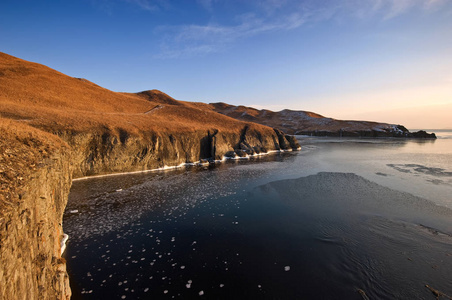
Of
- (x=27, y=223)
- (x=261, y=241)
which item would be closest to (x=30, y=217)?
(x=27, y=223)

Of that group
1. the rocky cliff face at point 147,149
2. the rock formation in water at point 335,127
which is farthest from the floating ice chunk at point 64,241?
the rock formation in water at point 335,127

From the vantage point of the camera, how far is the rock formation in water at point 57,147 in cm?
636

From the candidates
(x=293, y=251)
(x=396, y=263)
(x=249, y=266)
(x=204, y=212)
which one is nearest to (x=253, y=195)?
(x=204, y=212)

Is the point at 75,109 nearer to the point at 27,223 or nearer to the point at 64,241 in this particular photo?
the point at 64,241

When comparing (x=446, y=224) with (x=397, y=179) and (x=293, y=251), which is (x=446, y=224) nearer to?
(x=293, y=251)

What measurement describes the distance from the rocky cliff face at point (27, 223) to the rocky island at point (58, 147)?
0.03m

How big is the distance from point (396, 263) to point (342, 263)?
3.02m

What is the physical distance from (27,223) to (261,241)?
1228 centimetres

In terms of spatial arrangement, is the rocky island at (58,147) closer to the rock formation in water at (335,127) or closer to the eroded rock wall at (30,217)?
the eroded rock wall at (30,217)

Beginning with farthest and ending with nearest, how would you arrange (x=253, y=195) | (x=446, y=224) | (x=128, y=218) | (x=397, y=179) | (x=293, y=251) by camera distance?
(x=397, y=179) → (x=253, y=195) → (x=128, y=218) → (x=446, y=224) → (x=293, y=251)

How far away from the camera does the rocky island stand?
251 inches

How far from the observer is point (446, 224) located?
15.8 m

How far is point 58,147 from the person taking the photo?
40.4 feet

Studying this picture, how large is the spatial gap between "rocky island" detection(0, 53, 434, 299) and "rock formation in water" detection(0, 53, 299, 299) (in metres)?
0.04
